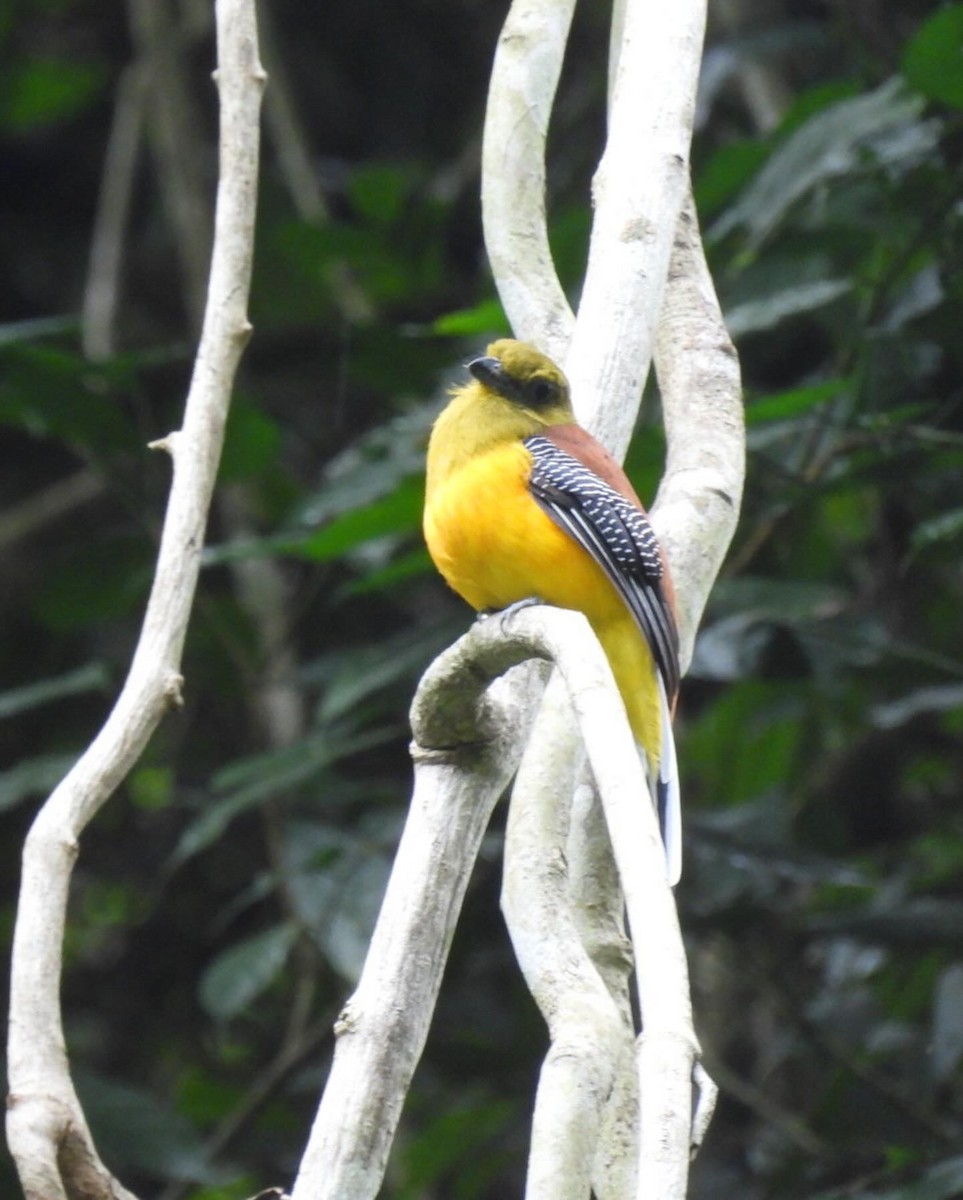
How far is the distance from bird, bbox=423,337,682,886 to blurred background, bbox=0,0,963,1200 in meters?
0.91

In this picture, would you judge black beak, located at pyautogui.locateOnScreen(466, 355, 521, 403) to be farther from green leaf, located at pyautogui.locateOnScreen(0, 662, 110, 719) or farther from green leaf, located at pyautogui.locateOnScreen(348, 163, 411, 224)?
green leaf, located at pyautogui.locateOnScreen(348, 163, 411, 224)

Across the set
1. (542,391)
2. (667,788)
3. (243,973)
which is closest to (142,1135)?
(243,973)

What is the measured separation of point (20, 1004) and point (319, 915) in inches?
94.3

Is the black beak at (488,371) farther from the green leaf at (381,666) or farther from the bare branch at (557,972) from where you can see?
the green leaf at (381,666)

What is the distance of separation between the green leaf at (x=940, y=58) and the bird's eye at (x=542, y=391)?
4.58 feet

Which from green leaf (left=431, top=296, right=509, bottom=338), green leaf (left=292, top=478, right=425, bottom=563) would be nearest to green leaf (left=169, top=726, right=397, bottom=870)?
green leaf (left=292, top=478, right=425, bottom=563)

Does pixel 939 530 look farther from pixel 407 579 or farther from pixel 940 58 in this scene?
pixel 407 579

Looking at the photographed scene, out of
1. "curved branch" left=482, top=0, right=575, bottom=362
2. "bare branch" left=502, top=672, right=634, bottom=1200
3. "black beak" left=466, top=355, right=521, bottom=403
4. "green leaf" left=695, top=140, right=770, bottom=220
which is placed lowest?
"bare branch" left=502, top=672, right=634, bottom=1200

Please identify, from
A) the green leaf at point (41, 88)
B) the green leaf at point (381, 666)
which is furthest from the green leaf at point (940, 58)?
the green leaf at point (41, 88)

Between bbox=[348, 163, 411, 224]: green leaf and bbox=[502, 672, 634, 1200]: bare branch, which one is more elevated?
Result: bbox=[348, 163, 411, 224]: green leaf

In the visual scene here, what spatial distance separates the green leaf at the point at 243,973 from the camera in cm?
486

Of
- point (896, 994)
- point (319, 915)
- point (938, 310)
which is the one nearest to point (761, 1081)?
point (896, 994)

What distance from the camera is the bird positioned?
325 cm

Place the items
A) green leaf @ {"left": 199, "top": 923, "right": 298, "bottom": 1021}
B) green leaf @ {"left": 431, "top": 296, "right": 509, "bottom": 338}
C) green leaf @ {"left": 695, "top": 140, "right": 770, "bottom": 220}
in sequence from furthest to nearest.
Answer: green leaf @ {"left": 695, "top": 140, "right": 770, "bottom": 220} → green leaf @ {"left": 199, "top": 923, "right": 298, "bottom": 1021} → green leaf @ {"left": 431, "top": 296, "right": 509, "bottom": 338}
